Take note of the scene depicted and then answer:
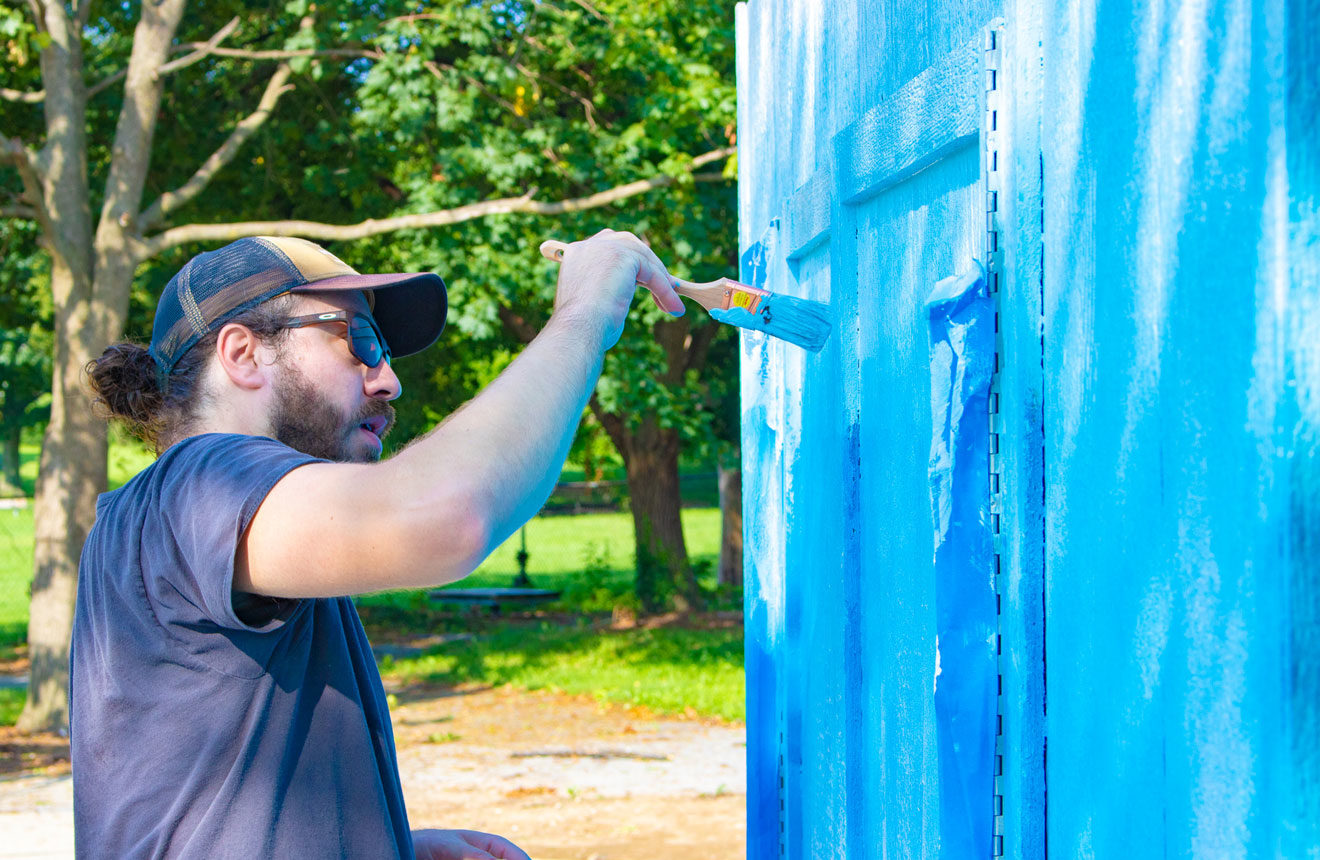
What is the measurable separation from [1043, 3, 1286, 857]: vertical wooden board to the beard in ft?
3.18

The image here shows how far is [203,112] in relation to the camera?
13.0 m

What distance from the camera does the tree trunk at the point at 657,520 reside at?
16.4 metres

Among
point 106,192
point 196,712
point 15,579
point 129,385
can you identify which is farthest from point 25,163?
point 15,579

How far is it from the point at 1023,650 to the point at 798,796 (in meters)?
1.33

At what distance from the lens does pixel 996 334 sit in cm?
132

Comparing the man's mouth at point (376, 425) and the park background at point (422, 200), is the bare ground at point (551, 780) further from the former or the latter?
the man's mouth at point (376, 425)

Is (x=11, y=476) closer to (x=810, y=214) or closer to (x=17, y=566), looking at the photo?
(x=17, y=566)

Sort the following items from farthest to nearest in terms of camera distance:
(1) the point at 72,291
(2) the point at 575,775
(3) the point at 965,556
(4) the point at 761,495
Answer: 1. (1) the point at 72,291
2. (2) the point at 575,775
3. (4) the point at 761,495
4. (3) the point at 965,556

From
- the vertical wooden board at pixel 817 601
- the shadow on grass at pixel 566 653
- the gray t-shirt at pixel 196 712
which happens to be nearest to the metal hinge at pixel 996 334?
the vertical wooden board at pixel 817 601

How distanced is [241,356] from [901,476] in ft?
3.04

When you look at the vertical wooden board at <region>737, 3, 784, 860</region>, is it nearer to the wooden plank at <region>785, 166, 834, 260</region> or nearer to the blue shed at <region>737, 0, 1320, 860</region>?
the wooden plank at <region>785, 166, 834, 260</region>

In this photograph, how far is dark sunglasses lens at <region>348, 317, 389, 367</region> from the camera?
1795 mm

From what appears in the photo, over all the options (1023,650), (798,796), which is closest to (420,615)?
(798,796)

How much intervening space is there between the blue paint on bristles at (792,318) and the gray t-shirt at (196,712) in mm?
930
